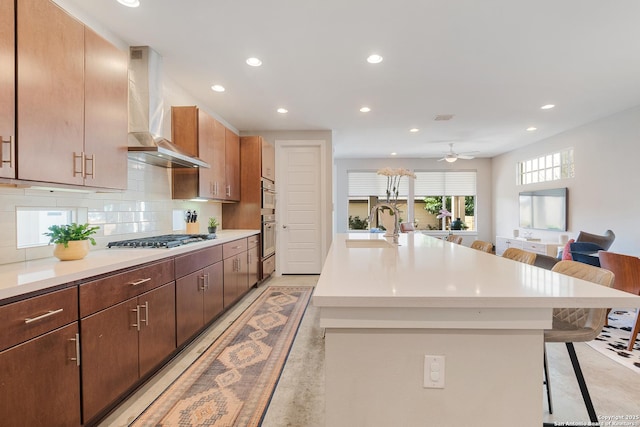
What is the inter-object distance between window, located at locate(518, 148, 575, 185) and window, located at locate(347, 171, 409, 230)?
2.65m

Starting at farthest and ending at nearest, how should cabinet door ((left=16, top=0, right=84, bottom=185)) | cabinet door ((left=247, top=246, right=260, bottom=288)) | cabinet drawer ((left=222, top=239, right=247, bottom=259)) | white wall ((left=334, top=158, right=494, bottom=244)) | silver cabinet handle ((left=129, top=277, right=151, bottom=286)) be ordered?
1. white wall ((left=334, top=158, right=494, bottom=244))
2. cabinet door ((left=247, top=246, right=260, bottom=288))
3. cabinet drawer ((left=222, top=239, right=247, bottom=259))
4. silver cabinet handle ((left=129, top=277, right=151, bottom=286))
5. cabinet door ((left=16, top=0, right=84, bottom=185))

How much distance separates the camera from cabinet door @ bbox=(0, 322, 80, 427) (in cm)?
112

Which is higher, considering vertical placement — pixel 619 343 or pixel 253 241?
pixel 253 241

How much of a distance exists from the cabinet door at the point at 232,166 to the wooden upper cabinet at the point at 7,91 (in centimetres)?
260

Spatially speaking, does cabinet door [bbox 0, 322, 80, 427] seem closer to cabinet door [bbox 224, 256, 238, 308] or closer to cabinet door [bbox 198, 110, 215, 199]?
cabinet door [bbox 224, 256, 238, 308]

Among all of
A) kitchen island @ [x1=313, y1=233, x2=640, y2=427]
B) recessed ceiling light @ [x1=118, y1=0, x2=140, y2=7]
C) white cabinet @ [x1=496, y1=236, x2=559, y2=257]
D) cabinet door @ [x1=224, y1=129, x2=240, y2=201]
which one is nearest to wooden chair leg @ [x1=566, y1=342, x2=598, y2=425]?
kitchen island @ [x1=313, y1=233, x2=640, y2=427]

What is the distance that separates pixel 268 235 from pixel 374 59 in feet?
9.83

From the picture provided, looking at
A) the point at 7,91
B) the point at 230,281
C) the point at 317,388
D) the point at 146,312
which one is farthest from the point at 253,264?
the point at 7,91

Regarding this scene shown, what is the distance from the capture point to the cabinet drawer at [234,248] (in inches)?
125

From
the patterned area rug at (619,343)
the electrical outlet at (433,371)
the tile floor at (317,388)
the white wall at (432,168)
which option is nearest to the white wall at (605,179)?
the patterned area rug at (619,343)

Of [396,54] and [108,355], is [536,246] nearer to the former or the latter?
[396,54]

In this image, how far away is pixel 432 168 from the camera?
802 cm

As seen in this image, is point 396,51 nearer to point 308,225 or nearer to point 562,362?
point 562,362

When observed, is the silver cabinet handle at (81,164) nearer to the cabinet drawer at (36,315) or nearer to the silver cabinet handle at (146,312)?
the cabinet drawer at (36,315)
